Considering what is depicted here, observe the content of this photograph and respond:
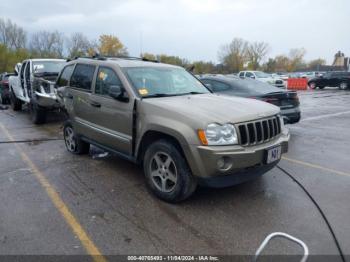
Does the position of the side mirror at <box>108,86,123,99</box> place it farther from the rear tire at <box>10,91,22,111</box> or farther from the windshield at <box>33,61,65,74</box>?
the rear tire at <box>10,91,22,111</box>

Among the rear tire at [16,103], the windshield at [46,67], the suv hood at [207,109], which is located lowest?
the rear tire at [16,103]

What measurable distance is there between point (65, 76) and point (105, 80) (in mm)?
1736

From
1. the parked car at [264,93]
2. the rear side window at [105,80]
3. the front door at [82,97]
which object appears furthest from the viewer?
the parked car at [264,93]

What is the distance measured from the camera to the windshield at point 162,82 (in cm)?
447

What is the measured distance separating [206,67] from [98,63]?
66642 millimetres

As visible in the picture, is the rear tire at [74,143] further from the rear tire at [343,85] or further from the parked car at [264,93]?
the rear tire at [343,85]

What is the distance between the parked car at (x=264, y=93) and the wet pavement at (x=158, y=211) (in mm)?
1943

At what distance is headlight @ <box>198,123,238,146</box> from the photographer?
11.3 ft

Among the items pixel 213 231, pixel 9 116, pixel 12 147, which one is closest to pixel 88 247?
pixel 213 231

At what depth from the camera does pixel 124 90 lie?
4375mm

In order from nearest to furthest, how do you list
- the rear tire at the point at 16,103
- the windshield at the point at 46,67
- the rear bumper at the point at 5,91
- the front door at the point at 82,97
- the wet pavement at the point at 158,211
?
the wet pavement at the point at 158,211
the front door at the point at 82,97
the windshield at the point at 46,67
the rear tire at the point at 16,103
the rear bumper at the point at 5,91

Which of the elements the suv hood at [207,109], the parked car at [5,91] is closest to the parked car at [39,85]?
the parked car at [5,91]

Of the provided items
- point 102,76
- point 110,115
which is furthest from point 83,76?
point 110,115

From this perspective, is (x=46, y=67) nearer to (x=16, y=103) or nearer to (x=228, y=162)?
(x=16, y=103)
